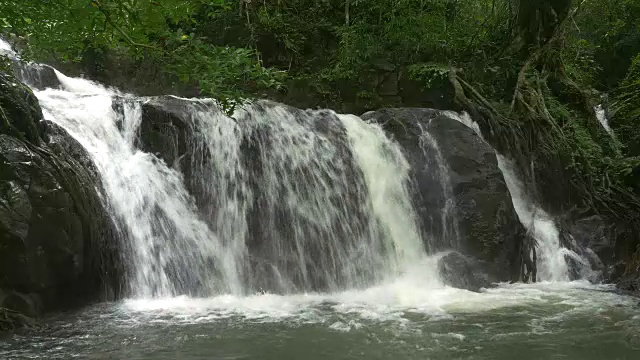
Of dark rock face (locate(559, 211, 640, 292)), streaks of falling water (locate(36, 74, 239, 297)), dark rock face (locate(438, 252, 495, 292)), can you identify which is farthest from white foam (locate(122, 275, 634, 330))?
dark rock face (locate(559, 211, 640, 292))

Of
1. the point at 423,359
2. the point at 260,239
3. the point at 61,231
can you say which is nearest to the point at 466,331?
the point at 423,359

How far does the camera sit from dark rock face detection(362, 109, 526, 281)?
937 centimetres

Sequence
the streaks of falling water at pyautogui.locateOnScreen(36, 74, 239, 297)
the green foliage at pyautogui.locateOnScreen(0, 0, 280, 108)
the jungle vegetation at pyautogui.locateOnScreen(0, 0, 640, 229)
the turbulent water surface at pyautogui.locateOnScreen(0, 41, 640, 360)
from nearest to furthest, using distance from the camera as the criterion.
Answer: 1. the green foliage at pyautogui.locateOnScreen(0, 0, 280, 108)
2. the turbulent water surface at pyautogui.locateOnScreen(0, 41, 640, 360)
3. the streaks of falling water at pyautogui.locateOnScreen(36, 74, 239, 297)
4. the jungle vegetation at pyautogui.locateOnScreen(0, 0, 640, 229)

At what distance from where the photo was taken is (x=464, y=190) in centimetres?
973

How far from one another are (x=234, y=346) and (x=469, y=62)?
33.7 ft

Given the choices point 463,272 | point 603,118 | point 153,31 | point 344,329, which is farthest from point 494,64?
point 153,31

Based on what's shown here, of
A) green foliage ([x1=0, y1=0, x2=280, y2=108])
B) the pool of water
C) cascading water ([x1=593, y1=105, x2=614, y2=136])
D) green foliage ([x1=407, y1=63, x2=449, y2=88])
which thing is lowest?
the pool of water

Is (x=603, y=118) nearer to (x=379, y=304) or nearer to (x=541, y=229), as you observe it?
(x=541, y=229)

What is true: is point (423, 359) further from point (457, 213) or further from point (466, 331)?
point (457, 213)

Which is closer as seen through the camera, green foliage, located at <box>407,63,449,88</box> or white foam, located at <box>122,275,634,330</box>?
white foam, located at <box>122,275,634,330</box>

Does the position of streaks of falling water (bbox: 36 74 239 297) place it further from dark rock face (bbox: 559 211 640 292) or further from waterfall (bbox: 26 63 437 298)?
dark rock face (bbox: 559 211 640 292)

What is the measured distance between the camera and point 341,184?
9.61 metres

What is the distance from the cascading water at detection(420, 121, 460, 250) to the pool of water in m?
1.66

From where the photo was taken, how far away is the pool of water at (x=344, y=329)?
17.0ft
